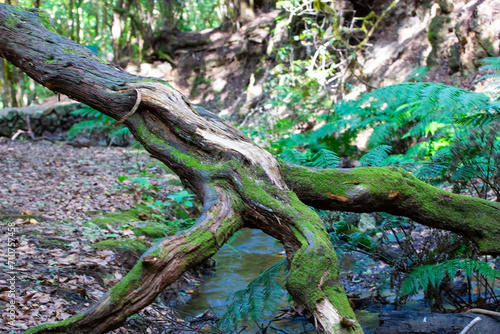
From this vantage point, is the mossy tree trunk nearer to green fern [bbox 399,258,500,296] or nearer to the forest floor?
green fern [bbox 399,258,500,296]

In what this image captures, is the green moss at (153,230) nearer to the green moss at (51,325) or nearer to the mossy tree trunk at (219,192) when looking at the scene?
the mossy tree trunk at (219,192)

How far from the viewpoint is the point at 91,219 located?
5.05 meters

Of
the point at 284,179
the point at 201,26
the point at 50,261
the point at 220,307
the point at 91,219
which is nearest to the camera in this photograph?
the point at 284,179

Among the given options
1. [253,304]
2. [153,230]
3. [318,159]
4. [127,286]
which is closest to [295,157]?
[318,159]

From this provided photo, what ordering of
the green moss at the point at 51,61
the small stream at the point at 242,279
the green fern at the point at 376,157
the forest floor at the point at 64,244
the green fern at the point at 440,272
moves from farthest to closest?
1. the green fern at the point at 376,157
2. the small stream at the point at 242,279
3. the green moss at the point at 51,61
4. the forest floor at the point at 64,244
5. the green fern at the point at 440,272

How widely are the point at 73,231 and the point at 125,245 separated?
67 centimetres

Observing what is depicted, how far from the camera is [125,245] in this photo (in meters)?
4.32

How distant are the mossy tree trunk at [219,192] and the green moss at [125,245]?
1.63 meters

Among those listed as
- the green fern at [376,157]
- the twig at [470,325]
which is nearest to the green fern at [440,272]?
the twig at [470,325]

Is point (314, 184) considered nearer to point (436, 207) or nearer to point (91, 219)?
point (436, 207)

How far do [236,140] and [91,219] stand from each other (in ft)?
9.75

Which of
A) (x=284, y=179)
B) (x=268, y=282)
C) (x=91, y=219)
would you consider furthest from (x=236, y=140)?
(x=91, y=219)

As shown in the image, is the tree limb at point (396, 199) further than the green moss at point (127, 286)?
Yes

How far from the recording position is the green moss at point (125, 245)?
4.21m
